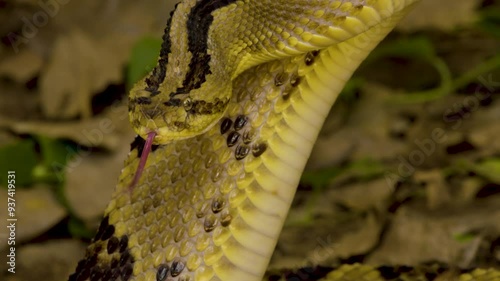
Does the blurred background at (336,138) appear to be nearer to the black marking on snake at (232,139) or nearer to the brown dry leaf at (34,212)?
the brown dry leaf at (34,212)

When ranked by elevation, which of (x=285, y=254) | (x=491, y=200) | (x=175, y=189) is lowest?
(x=491, y=200)

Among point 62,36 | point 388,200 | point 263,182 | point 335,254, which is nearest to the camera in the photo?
point 263,182

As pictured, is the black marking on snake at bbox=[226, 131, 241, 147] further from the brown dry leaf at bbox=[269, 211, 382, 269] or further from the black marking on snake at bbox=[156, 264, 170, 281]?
the brown dry leaf at bbox=[269, 211, 382, 269]

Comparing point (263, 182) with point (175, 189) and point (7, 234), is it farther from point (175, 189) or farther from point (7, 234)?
point (7, 234)

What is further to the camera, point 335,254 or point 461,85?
point 461,85

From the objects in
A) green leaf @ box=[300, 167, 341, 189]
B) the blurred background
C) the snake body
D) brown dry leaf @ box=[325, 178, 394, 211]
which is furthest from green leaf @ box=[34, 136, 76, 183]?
the snake body

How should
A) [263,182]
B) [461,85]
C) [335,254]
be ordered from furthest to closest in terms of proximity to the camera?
[461,85], [335,254], [263,182]

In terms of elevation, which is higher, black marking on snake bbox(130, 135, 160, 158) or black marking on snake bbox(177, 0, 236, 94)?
black marking on snake bbox(177, 0, 236, 94)

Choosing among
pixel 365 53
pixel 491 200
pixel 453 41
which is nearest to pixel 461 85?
pixel 453 41
